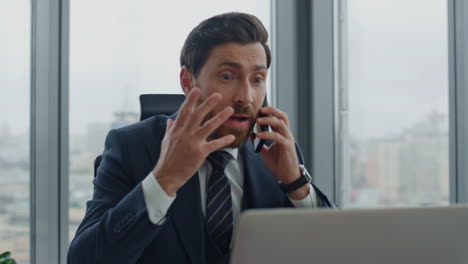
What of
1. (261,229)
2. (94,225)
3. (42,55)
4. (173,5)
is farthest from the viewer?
(173,5)

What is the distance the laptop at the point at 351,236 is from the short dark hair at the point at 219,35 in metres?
0.70

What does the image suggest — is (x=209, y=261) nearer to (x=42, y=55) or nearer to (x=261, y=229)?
(x=261, y=229)

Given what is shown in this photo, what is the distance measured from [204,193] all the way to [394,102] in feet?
4.62

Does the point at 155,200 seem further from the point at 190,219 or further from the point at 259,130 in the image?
the point at 259,130

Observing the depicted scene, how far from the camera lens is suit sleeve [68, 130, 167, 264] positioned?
1.04 m

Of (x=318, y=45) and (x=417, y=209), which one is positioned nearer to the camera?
(x=417, y=209)

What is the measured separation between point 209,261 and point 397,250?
0.62 metres

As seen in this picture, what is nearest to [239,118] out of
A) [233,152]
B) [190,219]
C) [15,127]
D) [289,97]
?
[233,152]

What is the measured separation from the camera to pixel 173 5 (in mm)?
2309

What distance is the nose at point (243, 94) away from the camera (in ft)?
4.06

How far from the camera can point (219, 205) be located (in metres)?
1.26

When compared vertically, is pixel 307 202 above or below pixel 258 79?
below

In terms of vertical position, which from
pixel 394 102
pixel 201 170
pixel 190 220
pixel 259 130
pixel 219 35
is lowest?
pixel 190 220

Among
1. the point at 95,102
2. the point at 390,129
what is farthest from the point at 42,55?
the point at 390,129
